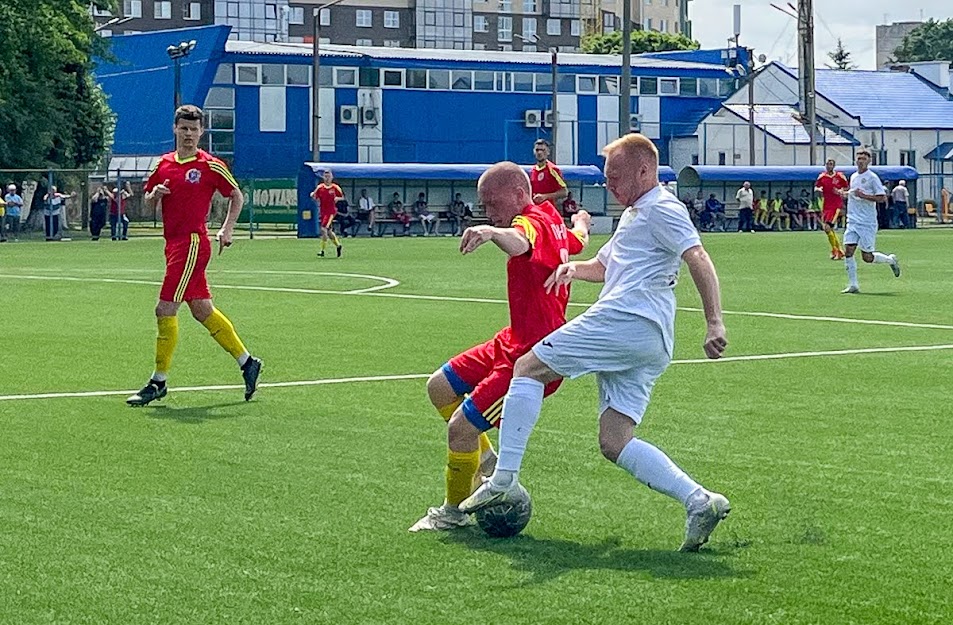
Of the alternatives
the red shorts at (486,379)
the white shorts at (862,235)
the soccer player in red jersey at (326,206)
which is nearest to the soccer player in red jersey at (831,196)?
the white shorts at (862,235)

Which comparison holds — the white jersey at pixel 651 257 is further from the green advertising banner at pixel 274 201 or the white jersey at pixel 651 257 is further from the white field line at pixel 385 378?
the green advertising banner at pixel 274 201

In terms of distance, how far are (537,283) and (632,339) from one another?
0.65 meters

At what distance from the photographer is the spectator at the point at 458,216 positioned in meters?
58.6

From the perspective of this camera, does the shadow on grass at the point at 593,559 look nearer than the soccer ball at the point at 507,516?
Yes

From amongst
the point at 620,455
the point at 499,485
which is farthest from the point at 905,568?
the point at 499,485

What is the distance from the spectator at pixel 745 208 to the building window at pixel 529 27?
92762 millimetres

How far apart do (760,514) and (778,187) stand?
59.3 meters

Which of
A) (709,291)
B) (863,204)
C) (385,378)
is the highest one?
(863,204)

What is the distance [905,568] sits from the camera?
6.49 metres

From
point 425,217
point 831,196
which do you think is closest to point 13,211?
point 425,217

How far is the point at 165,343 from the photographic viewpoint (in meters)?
12.1

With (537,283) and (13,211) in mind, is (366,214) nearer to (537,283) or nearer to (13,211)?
(13,211)

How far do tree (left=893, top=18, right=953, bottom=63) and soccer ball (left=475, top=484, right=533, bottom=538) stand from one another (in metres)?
154

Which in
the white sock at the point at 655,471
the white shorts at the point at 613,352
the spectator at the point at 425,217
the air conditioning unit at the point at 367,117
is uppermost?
the air conditioning unit at the point at 367,117
